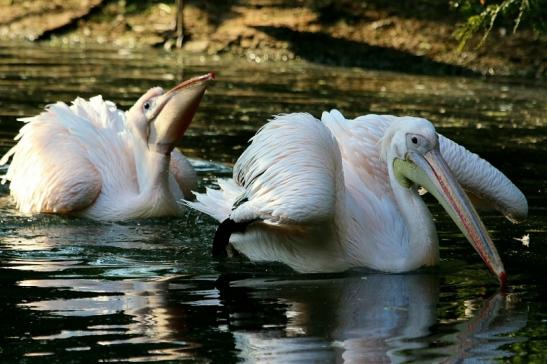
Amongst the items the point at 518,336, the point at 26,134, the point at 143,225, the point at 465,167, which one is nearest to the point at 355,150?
the point at 465,167

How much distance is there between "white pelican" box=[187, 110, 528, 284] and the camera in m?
5.53

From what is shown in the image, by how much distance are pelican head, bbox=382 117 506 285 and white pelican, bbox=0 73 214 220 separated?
1.43m

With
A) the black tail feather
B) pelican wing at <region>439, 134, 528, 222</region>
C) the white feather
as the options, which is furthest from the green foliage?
the black tail feather

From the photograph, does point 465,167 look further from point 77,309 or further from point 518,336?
point 77,309

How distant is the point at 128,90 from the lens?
Answer: 43.1ft

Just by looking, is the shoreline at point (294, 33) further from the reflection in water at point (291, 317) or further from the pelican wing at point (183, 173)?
the reflection in water at point (291, 317)

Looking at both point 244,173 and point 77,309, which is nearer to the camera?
point 77,309

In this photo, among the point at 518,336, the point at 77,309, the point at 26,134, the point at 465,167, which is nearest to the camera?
the point at 518,336

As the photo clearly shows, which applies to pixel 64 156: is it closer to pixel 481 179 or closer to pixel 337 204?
pixel 337 204

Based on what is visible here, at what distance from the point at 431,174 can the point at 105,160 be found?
2.49 metres

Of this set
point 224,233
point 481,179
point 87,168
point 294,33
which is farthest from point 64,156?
point 294,33

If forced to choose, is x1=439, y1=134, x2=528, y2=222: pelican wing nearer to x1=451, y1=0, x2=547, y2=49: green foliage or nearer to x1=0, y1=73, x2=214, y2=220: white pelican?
x1=0, y1=73, x2=214, y2=220: white pelican

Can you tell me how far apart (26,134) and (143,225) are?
1.17 meters

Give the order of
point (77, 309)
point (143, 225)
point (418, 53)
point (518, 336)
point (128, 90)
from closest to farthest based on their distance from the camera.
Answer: point (518, 336) → point (77, 309) → point (143, 225) → point (128, 90) → point (418, 53)
